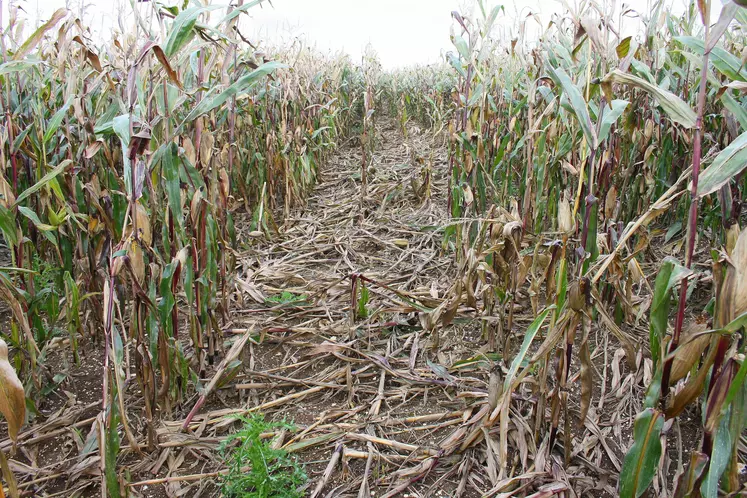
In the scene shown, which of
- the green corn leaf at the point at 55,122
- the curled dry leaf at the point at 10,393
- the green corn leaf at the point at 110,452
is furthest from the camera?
the green corn leaf at the point at 55,122

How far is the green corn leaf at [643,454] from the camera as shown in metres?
1.15

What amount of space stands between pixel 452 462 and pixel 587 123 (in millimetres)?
1142

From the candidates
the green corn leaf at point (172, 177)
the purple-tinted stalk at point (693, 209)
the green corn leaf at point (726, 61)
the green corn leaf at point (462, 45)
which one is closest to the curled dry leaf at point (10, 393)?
the green corn leaf at point (172, 177)

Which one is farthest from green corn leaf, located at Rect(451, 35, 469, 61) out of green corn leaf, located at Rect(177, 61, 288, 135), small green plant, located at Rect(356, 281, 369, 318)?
green corn leaf, located at Rect(177, 61, 288, 135)

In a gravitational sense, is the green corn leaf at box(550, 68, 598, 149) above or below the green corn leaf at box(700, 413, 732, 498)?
above

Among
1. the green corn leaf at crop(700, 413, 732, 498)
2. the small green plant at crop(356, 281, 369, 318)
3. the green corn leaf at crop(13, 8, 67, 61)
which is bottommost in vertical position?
the small green plant at crop(356, 281, 369, 318)

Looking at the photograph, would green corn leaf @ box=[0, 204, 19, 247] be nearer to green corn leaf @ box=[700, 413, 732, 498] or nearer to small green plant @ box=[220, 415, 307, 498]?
small green plant @ box=[220, 415, 307, 498]

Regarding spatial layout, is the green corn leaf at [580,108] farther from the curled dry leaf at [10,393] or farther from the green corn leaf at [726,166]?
the curled dry leaf at [10,393]

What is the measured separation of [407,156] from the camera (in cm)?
669

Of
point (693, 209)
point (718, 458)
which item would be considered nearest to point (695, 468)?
point (718, 458)

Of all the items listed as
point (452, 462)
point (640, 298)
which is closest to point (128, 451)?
point (452, 462)

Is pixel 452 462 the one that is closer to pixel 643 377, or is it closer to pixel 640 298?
pixel 643 377

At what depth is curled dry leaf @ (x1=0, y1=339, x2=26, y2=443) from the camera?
3.09 ft

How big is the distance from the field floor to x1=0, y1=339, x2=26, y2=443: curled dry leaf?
0.70 m
